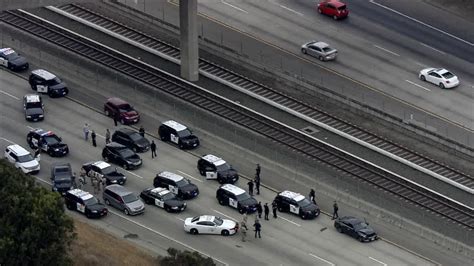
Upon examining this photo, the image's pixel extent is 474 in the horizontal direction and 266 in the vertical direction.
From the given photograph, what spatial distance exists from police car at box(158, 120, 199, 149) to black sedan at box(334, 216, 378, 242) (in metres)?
14.5

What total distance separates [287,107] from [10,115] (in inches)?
832

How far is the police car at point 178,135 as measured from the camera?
127219 mm

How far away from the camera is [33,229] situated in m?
102

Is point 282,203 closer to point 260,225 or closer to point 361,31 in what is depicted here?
point 260,225

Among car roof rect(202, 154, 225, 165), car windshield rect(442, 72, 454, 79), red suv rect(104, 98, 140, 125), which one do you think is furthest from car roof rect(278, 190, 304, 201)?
car windshield rect(442, 72, 454, 79)

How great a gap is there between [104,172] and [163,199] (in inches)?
206

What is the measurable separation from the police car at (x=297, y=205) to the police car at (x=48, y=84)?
2252 cm

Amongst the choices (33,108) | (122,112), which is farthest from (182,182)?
(33,108)

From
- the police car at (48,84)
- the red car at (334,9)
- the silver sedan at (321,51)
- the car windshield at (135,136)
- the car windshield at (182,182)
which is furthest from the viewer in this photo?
the red car at (334,9)

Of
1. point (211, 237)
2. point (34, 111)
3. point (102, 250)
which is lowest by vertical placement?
point (211, 237)

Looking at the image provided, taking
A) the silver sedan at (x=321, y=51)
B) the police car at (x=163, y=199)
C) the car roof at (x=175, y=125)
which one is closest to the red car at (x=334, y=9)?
the silver sedan at (x=321, y=51)

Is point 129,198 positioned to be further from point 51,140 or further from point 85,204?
point 51,140

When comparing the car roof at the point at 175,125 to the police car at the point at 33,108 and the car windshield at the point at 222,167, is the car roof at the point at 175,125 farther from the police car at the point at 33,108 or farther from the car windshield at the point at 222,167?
the police car at the point at 33,108

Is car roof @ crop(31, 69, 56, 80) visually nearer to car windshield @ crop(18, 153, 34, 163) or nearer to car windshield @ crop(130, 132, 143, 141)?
car windshield @ crop(130, 132, 143, 141)
